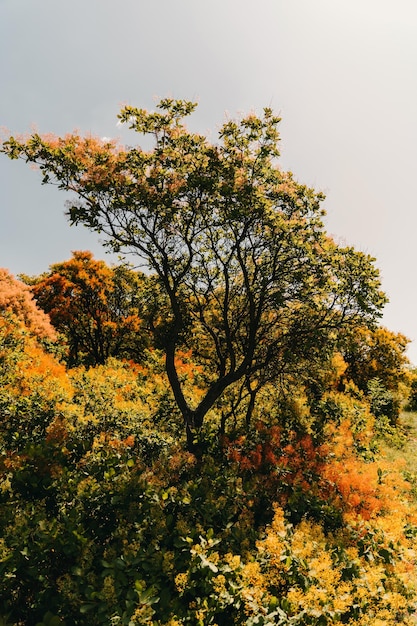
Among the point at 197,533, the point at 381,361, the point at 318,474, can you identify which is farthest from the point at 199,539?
the point at 381,361

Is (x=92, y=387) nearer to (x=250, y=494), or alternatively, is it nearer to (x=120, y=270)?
(x=120, y=270)

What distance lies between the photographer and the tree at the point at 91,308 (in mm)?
24656

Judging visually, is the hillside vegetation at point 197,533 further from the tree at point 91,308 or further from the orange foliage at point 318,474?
the tree at point 91,308

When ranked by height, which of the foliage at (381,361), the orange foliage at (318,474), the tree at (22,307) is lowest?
the orange foliage at (318,474)

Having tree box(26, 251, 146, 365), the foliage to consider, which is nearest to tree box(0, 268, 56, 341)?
tree box(26, 251, 146, 365)

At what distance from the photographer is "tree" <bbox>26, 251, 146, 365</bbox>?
80.9 ft

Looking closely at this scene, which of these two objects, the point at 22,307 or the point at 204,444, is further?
the point at 22,307

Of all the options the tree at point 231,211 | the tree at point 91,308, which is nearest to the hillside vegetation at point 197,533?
the tree at point 231,211

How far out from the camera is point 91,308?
1003 inches

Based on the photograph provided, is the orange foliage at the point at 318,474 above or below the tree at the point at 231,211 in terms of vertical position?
below

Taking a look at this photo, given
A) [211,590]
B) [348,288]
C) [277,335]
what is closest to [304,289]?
[348,288]

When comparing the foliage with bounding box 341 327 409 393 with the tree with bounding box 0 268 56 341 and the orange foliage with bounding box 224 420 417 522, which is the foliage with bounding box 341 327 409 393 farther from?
the tree with bounding box 0 268 56 341

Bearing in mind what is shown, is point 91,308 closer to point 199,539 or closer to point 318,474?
point 318,474

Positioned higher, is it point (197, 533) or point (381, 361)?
point (381, 361)
